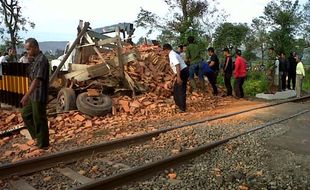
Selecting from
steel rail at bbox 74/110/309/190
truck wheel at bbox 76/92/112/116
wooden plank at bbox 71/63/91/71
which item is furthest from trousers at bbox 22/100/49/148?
wooden plank at bbox 71/63/91/71

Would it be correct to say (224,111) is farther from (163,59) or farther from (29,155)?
(29,155)

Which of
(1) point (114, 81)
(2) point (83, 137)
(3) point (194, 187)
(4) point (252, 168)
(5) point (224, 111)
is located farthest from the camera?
(1) point (114, 81)

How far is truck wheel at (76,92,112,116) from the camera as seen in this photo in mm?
9891

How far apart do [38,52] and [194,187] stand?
11.7ft

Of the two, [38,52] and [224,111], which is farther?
[224,111]

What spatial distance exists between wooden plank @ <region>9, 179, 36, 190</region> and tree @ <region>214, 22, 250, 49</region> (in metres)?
22.6

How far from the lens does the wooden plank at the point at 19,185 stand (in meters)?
5.05

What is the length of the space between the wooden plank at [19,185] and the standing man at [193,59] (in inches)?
358

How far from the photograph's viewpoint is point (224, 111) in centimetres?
1095

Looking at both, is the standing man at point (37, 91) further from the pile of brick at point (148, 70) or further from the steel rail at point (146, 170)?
the pile of brick at point (148, 70)

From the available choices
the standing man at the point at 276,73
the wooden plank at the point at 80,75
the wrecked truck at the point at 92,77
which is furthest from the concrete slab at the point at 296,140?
the standing man at the point at 276,73

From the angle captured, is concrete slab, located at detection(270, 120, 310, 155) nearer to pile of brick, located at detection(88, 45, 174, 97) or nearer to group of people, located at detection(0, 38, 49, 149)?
group of people, located at detection(0, 38, 49, 149)

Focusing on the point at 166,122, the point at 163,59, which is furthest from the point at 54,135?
the point at 163,59

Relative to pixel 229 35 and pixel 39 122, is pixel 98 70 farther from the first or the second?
pixel 229 35
